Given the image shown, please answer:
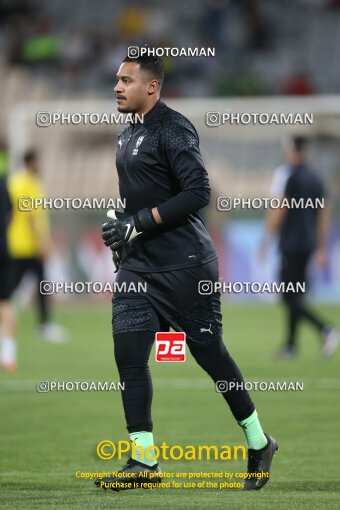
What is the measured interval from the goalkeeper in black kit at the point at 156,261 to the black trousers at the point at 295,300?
7535mm

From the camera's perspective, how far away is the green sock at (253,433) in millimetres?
7119

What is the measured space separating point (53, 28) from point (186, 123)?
23693mm

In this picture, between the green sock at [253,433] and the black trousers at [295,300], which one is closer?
the green sock at [253,433]

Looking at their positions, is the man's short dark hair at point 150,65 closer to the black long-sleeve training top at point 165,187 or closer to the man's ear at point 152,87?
the man's ear at point 152,87

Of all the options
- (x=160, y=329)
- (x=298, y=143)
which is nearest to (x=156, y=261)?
(x=160, y=329)

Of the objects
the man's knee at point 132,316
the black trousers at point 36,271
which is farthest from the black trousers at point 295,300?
the man's knee at point 132,316

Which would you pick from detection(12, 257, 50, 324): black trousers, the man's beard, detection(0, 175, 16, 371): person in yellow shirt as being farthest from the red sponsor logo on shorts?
detection(12, 257, 50, 324): black trousers

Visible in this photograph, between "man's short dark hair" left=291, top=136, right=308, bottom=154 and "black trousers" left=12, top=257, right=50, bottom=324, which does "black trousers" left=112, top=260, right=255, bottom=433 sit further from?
"black trousers" left=12, top=257, right=50, bottom=324

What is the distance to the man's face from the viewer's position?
23.0 ft

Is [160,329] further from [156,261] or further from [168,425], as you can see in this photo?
[168,425]

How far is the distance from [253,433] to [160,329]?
0.79 m

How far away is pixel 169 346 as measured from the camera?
7117 millimetres

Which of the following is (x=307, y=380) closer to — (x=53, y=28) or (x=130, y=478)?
(x=130, y=478)

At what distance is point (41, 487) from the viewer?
7121 mm
